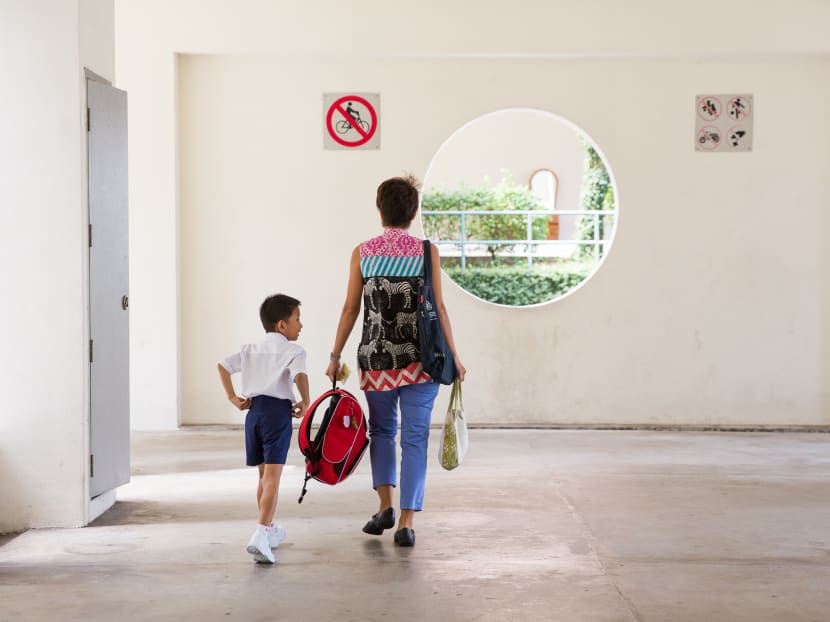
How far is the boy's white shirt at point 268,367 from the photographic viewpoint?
4352 millimetres

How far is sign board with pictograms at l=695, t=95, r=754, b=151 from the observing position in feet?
26.8

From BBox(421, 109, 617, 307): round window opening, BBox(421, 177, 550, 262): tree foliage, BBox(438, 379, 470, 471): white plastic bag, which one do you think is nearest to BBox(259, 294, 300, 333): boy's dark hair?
BBox(438, 379, 470, 471): white plastic bag

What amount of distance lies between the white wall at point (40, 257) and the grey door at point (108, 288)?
0.13m

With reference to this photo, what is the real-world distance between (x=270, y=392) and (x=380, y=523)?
2.63 feet

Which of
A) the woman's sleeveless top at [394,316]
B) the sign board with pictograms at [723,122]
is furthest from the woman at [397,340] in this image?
the sign board with pictograms at [723,122]

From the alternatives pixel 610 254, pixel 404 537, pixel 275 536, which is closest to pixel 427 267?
pixel 404 537

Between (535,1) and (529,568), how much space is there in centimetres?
491

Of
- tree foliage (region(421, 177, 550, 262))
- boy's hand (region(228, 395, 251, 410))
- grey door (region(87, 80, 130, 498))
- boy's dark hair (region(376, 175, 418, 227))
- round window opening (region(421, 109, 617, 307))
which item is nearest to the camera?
boy's hand (region(228, 395, 251, 410))

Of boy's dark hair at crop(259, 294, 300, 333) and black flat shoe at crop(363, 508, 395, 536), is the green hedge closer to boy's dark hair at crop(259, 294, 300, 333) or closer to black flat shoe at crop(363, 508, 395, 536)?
black flat shoe at crop(363, 508, 395, 536)

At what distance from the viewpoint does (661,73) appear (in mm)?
8172

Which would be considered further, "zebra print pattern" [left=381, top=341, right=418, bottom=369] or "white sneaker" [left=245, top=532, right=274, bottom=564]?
"zebra print pattern" [left=381, top=341, right=418, bottom=369]

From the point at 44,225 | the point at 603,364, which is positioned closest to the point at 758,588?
the point at 44,225

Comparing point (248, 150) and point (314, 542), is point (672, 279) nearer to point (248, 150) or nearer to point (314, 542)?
point (248, 150)

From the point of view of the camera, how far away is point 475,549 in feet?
14.9
